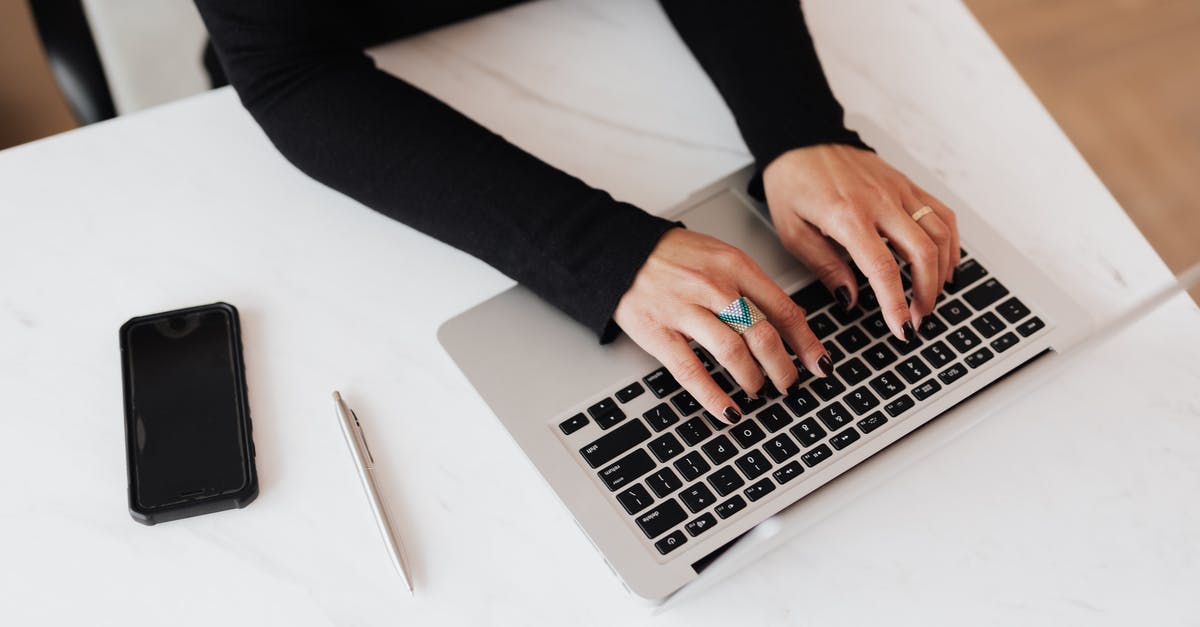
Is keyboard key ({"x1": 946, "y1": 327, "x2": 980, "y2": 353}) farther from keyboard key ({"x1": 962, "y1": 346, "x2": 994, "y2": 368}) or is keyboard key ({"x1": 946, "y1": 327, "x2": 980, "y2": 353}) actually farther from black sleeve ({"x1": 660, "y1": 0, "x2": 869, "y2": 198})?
black sleeve ({"x1": 660, "y1": 0, "x2": 869, "y2": 198})

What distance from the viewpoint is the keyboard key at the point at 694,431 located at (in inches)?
24.5

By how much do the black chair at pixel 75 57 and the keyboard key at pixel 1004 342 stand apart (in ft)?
2.54

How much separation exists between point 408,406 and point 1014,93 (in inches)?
22.8

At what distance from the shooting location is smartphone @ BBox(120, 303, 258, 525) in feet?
1.95

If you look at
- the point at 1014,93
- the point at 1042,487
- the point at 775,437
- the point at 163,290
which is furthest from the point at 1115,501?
the point at 163,290

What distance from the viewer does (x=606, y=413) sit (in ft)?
2.07

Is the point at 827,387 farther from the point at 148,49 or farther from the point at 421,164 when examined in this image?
the point at 148,49

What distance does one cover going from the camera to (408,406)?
2.14 ft

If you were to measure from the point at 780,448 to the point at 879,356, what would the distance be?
11cm

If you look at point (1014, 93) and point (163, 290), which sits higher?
point (163, 290)

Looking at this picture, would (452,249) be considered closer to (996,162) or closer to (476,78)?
(476,78)

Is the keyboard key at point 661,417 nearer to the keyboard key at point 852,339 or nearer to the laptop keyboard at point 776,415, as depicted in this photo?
the laptop keyboard at point 776,415

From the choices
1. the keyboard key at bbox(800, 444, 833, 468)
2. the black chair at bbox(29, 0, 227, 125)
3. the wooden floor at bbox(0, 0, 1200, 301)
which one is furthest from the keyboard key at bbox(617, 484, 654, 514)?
the wooden floor at bbox(0, 0, 1200, 301)

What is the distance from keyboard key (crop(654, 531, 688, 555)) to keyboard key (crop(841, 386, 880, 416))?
0.15 meters
